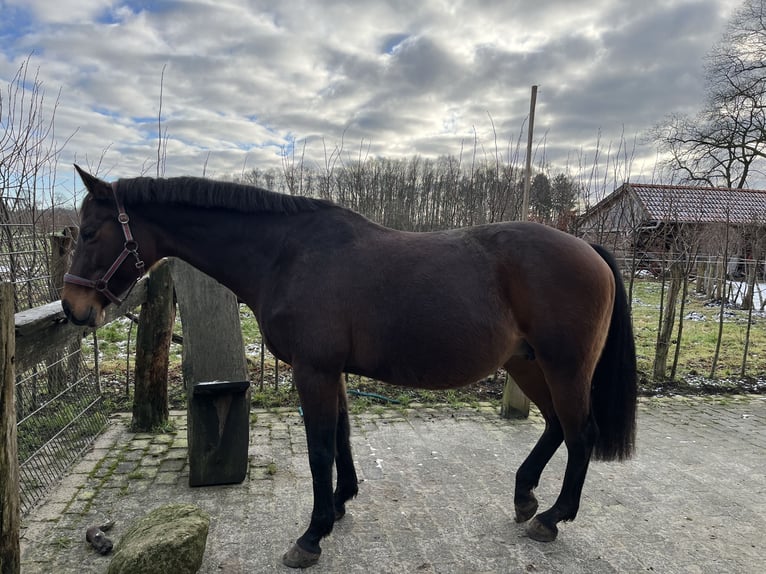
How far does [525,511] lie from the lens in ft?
9.48

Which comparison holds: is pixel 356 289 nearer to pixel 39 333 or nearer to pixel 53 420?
pixel 39 333

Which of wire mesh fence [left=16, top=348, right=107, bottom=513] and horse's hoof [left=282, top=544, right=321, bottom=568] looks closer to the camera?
horse's hoof [left=282, top=544, right=321, bottom=568]

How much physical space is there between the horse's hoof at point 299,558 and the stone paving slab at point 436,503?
0.20 ft

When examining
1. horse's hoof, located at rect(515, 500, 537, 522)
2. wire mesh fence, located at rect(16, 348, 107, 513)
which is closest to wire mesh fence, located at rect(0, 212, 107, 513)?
wire mesh fence, located at rect(16, 348, 107, 513)

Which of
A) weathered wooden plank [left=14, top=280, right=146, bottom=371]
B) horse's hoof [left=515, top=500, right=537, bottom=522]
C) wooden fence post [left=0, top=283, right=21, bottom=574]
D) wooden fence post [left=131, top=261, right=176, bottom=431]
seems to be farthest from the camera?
wooden fence post [left=131, top=261, right=176, bottom=431]

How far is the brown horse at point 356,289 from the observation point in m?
2.50

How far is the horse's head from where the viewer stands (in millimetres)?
2459

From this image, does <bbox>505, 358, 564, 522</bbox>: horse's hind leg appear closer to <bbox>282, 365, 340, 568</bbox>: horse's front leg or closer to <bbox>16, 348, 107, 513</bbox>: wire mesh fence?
<bbox>282, 365, 340, 568</bbox>: horse's front leg

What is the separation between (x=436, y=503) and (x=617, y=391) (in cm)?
138

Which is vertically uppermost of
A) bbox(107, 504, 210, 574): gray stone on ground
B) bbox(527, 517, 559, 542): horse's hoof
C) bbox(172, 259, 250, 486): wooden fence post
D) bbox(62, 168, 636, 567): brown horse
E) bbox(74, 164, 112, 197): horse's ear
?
bbox(74, 164, 112, 197): horse's ear

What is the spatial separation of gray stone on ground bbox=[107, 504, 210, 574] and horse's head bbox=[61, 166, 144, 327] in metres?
1.12

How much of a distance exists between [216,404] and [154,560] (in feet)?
4.07

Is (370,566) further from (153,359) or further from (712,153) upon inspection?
(712,153)

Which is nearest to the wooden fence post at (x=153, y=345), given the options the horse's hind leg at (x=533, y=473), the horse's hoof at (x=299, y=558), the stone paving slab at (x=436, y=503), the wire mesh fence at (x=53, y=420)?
the stone paving slab at (x=436, y=503)
